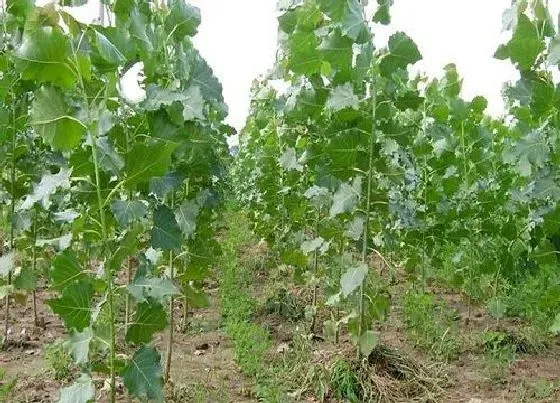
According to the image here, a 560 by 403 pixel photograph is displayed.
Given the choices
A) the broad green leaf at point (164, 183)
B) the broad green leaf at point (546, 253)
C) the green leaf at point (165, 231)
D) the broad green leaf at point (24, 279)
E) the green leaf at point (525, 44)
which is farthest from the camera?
the broad green leaf at point (24, 279)

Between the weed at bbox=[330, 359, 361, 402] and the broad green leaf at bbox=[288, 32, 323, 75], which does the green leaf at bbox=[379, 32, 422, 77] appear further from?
the weed at bbox=[330, 359, 361, 402]

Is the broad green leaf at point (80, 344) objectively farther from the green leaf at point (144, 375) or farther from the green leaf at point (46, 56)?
the green leaf at point (46, 56)

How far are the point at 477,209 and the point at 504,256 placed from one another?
0.73 meters

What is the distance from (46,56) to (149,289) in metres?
0.97

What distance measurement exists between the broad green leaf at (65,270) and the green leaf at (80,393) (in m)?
0.39

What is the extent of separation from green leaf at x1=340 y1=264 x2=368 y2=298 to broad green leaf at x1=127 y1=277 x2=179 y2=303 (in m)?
1.47

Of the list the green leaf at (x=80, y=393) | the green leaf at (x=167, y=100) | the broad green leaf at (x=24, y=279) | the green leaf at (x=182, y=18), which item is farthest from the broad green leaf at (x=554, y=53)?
the broad green leaf at (x=24, y=279)

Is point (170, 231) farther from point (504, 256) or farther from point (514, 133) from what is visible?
point (514, 133)

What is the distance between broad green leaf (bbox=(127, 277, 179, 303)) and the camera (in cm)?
263

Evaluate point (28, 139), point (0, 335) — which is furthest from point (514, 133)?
point (0, 335)

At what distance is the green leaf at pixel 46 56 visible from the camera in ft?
7.30

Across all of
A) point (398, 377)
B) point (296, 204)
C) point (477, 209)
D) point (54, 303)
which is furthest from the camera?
point (296, 204)

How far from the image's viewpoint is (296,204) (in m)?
6.19

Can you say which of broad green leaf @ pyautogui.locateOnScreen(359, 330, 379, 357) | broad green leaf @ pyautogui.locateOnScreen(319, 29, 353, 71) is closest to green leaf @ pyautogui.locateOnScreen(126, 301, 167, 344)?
broad green leaf @ pyautogui.locateOnScreen(359, 330, 379, 357)
